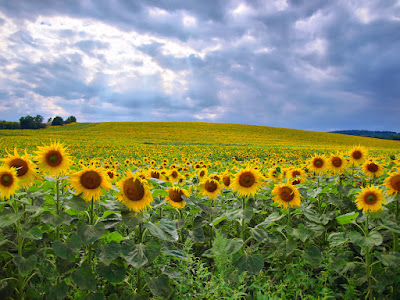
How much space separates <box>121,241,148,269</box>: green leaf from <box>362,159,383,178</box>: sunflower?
4.23m

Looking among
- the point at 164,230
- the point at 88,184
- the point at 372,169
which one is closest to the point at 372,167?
the point at 372,169

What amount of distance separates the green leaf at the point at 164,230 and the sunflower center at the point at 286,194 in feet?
5.27

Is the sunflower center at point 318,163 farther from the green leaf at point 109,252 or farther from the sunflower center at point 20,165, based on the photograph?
the sunflower center at point 20,165

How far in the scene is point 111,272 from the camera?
2.70 meters

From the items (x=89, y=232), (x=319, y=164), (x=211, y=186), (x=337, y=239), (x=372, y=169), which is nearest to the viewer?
(x=89, y=232)

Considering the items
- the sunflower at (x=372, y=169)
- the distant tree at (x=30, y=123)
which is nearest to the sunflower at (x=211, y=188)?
the sunflower at (x=372, y=169)

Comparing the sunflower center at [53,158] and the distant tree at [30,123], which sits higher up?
the distant tree at [30,123]

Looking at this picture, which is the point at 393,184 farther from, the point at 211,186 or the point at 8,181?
the point at 8,181

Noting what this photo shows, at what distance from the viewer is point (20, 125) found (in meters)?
77.6

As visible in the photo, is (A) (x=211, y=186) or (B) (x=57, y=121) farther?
(B) (x=57, y=121)

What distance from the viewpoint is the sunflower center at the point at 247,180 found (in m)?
3.65

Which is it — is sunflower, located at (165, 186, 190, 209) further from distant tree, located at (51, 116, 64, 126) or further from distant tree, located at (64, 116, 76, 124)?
distant tree, located at (64, 116, 76, 124)

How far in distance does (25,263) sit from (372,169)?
5371mm

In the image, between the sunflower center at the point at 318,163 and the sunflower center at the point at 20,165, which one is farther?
the sunflower center at the point at 318,163
